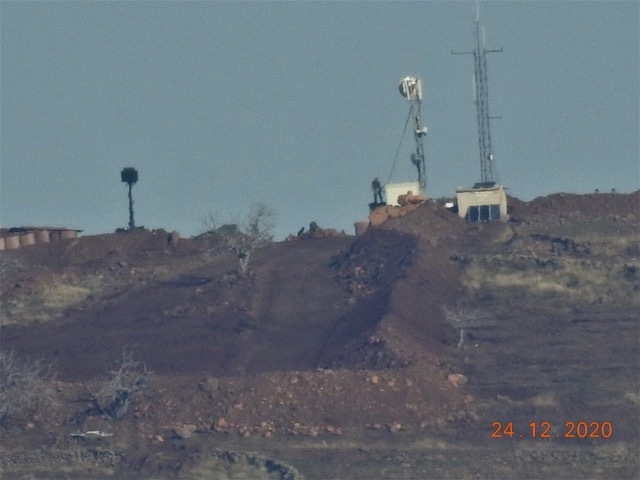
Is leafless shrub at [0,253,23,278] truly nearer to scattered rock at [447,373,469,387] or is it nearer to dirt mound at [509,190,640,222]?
dirt mound at [509,190,640,222]

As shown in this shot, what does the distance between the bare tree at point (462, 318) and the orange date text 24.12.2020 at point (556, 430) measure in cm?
733

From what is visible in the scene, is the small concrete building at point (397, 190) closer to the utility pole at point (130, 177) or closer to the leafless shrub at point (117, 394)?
the utility pole at point (130, 177)

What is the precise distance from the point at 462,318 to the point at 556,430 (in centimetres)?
911

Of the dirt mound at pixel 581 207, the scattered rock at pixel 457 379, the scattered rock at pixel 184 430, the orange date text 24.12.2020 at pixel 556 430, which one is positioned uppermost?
the dirt mound at pixel 581 207

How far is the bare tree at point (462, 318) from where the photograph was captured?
44688 mm

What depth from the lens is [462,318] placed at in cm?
4484

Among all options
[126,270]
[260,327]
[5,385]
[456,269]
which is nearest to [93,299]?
[126,270]

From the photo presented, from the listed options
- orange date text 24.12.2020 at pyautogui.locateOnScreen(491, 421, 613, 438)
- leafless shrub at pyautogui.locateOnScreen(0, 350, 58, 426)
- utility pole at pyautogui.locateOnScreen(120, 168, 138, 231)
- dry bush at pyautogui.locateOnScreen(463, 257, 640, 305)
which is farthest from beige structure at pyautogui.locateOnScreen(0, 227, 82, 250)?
orange date text 24.12.2020 at pyautogui.locateOnScreen(491, 421, 613, 438)

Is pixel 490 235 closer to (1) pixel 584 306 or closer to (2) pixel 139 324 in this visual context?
(1) pixel 584 306

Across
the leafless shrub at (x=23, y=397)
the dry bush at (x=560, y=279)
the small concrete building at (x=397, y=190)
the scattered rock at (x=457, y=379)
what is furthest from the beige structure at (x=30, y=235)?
the scattered rock at (x=457, y=379)

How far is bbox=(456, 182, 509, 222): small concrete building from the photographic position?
61.6 meters

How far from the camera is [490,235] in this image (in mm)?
56969

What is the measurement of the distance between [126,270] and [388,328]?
656 inches

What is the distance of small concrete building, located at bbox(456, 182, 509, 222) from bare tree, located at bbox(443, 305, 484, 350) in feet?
48.6
